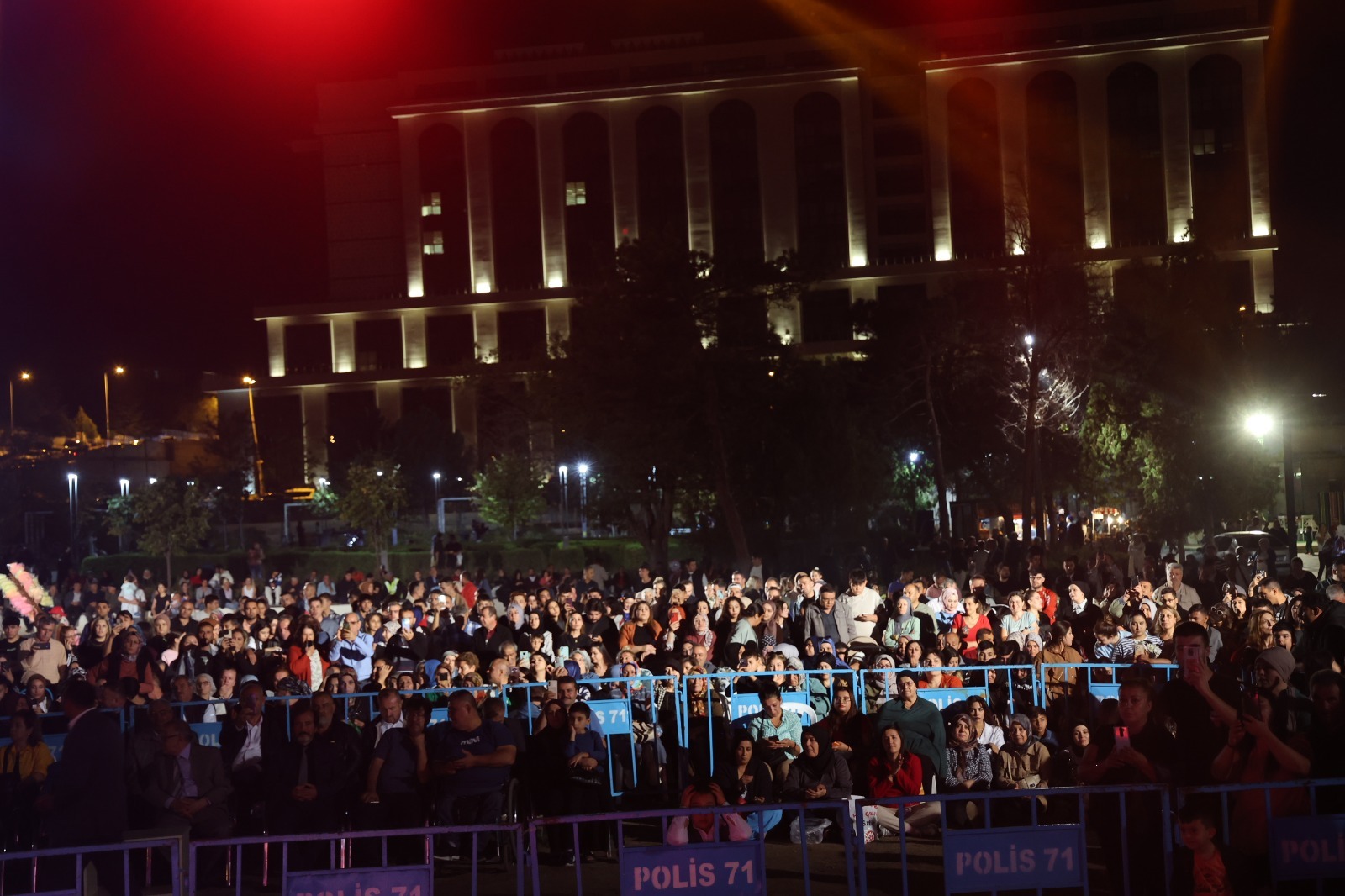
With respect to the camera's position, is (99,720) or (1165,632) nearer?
(99,720)

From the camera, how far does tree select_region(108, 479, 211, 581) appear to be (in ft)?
139

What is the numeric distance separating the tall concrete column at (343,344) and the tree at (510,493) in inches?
1579

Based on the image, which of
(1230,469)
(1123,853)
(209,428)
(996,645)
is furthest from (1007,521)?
(209,428)

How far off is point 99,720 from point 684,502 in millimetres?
33274

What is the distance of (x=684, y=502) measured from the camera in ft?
133

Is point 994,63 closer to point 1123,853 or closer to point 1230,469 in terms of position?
point 1230,469

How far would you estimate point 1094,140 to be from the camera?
82.2 meters

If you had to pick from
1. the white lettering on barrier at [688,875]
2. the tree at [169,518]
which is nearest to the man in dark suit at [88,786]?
the white lettering on barrier at [688,875]

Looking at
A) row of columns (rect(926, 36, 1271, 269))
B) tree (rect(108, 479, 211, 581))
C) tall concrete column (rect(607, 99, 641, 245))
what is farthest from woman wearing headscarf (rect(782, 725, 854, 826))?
tall concrete column (rect(607, 99, 641, 245))

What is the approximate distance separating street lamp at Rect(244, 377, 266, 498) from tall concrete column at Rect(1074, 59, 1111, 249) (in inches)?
1987

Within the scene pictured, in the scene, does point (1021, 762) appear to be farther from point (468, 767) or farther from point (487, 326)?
point (487, 326)

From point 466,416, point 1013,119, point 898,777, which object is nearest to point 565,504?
point 898,777

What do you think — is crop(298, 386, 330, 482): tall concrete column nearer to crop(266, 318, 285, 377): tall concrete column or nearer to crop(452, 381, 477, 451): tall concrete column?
crop(266, 318, 285, 377): tall concrete column

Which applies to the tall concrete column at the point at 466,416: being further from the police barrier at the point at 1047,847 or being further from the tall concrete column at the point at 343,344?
the police barrier at the point at 1047,847
